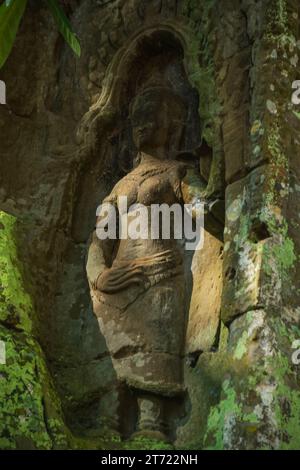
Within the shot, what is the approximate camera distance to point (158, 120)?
6.78 m

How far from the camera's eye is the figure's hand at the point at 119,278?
6.31 metres

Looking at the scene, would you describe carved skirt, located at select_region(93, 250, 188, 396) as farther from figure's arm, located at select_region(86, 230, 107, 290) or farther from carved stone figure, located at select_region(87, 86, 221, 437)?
figure's arm, located at select_region(86, 230, 107, 290)

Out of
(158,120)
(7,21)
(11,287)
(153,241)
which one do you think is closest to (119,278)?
(153,241)

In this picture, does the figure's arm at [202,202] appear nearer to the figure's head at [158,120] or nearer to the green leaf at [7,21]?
the figure's head at [158,120]

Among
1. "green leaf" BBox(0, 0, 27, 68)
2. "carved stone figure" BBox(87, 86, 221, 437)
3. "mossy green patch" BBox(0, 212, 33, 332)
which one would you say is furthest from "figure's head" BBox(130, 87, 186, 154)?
"green leaf" BBox(0, 0, 27, 68)

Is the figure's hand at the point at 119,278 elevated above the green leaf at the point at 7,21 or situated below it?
below

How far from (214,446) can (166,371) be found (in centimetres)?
68

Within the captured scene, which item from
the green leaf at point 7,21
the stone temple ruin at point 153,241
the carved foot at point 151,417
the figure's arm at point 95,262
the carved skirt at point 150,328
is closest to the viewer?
the green leaf at point 7,21

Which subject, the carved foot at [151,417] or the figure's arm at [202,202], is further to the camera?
the figure's arm at [202,202]

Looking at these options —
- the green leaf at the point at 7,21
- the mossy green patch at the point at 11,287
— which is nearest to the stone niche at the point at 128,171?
the mossy green patch at the point at 11,287

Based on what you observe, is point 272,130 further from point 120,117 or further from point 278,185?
point 120,117

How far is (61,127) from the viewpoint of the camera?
723 centimetres

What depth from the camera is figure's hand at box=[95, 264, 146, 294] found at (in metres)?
6.31

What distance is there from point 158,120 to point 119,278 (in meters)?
1.06
